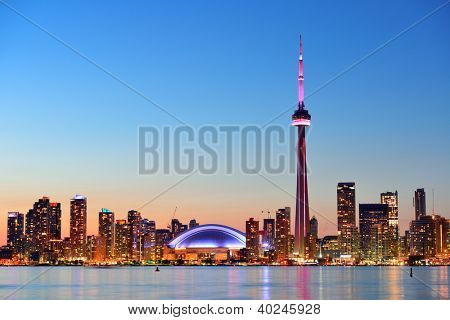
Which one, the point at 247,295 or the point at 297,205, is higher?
the point at 297,205
